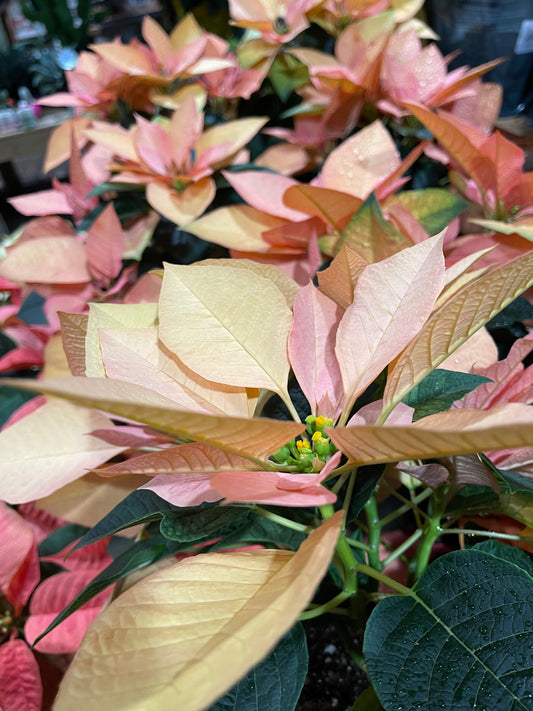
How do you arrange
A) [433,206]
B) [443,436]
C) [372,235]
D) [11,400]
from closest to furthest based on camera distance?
[443,436], [372,235], [433,206], [11,400]

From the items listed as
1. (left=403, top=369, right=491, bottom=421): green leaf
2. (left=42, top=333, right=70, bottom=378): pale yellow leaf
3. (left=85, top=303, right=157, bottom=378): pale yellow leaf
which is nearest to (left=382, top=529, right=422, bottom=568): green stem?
(left=403, top=369, right=491, bottom=421): green leaf

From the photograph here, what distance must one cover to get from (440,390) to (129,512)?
0.19 m

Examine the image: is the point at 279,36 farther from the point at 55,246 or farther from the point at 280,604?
the point at 280,604

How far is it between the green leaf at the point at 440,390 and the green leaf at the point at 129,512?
152mm

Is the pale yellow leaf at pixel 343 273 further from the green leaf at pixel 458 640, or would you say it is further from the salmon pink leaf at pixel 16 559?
the salmon pink leaf at pixel 16 559

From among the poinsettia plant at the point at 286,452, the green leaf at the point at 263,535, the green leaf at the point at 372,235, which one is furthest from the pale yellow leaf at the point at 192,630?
the green leaf at the point at 372,235

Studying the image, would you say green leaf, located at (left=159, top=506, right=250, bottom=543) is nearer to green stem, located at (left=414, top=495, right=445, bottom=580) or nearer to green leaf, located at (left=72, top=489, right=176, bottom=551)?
green leaf, located at (left=72, top=489, right=176, bottom=551)

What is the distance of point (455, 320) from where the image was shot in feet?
0.89

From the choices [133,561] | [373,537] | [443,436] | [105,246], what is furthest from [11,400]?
[443,436]

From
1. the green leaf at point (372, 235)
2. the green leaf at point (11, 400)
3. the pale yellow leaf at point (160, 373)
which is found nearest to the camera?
the pale yellow leaf at point (160, 373)

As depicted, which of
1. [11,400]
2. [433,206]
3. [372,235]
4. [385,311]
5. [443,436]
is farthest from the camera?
[11,400]

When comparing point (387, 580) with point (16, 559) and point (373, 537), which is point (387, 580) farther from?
point (16, 559)

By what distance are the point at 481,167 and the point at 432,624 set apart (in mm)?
396

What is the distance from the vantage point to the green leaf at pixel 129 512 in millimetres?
331
